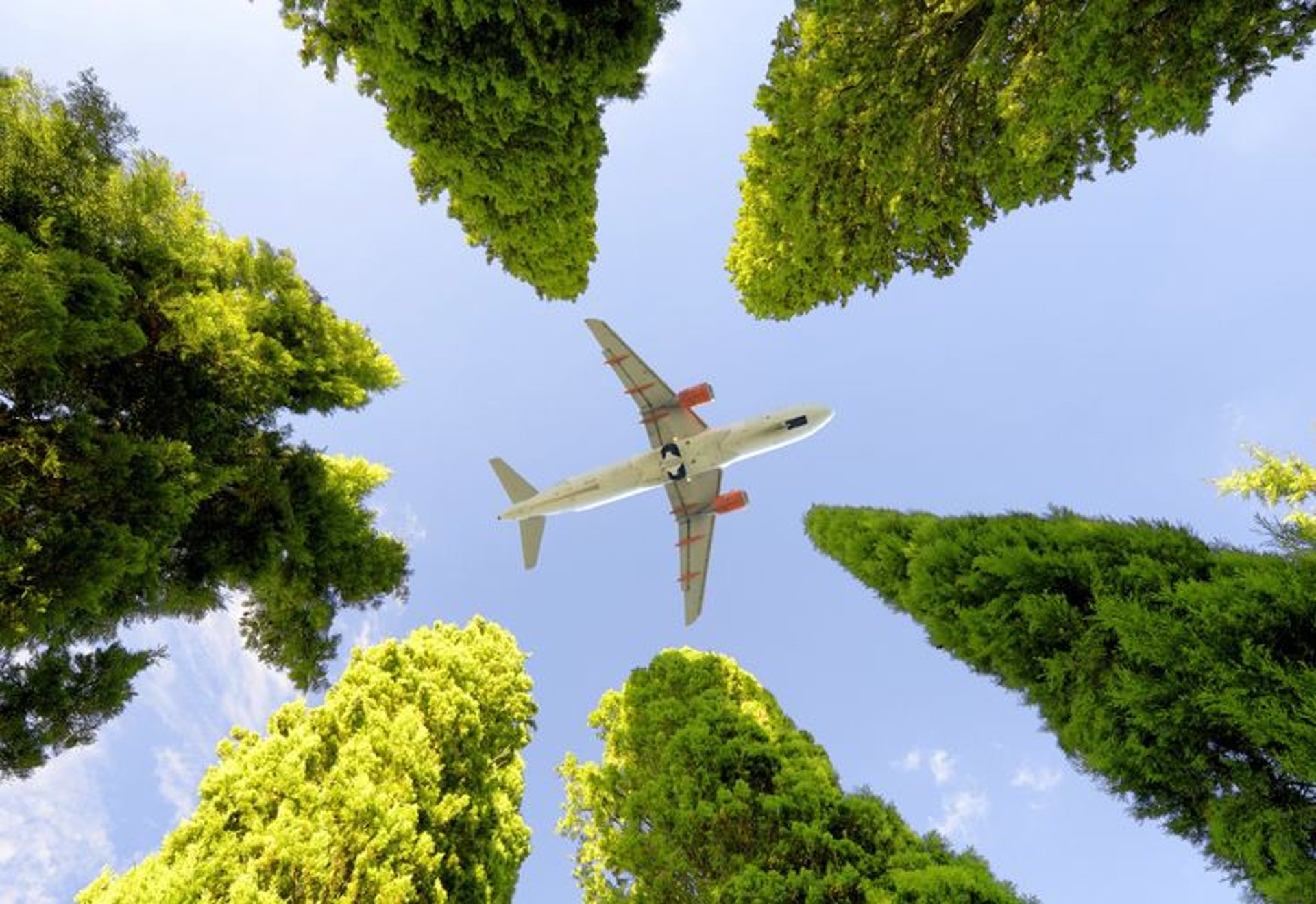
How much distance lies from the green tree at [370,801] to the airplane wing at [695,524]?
18.6 ft

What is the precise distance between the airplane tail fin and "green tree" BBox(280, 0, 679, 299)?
715 centimetres

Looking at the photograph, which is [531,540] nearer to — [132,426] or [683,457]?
[683,457]

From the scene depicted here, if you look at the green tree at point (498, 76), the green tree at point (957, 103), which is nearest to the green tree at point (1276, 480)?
the green tree at point (957, 103)

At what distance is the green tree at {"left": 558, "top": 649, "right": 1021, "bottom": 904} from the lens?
20.9ft

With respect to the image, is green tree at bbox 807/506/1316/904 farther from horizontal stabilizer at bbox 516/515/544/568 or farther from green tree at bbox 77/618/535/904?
horizontal stabilizer at bbox 516/515/544/568

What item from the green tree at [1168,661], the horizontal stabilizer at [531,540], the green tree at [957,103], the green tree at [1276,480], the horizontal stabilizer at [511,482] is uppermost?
the green tree at [957,103]

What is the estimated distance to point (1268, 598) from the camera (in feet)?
11.3

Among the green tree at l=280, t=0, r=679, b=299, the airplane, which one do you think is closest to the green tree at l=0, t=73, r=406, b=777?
the green tree at l=280, t=0, r=679, b=299

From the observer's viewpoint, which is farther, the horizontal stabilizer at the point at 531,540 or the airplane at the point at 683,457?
the horizontal stabilizer at the point at 531,540

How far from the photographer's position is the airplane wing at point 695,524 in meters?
15.7

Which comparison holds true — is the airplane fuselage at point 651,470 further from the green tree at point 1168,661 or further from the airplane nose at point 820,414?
the green tree at point 1168,661

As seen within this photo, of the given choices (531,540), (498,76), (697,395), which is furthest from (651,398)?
(498,76)

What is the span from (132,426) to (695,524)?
40.3ft

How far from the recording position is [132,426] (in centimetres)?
865
